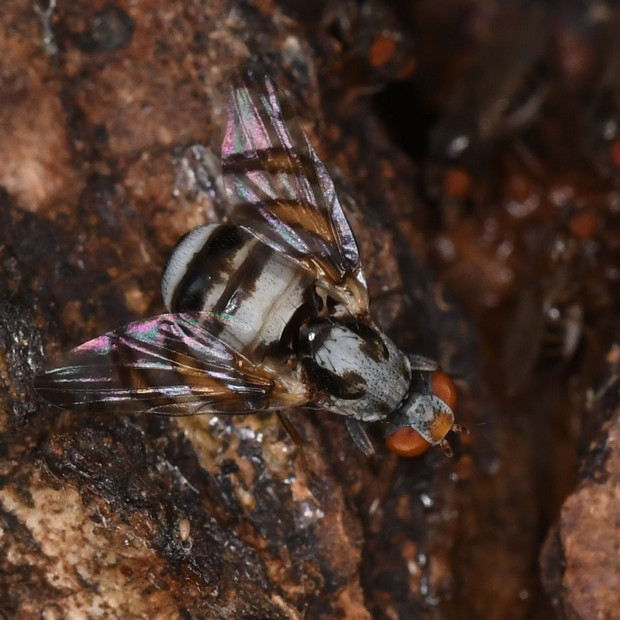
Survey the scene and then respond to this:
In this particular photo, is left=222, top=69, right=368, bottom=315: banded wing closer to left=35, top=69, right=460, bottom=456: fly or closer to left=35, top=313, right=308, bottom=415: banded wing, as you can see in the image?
left=35, top=69, right=460, bottom=456: fly

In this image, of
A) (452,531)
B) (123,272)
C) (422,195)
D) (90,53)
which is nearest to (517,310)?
(422,195)

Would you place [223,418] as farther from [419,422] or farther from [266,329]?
[419,422]

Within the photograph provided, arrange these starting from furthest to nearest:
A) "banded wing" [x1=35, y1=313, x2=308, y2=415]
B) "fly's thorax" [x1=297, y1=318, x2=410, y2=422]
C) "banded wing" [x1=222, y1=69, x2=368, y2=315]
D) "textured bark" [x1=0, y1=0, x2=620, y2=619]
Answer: "banded wing" [x1=222, y1=69, x2=368, y2=315] → "fly's thorax" [x1=297, y1=318, x2=410, y2=422] → "textured bark" [x1=0, y1=0, x2=620, y2=619] → "banded wing" [x1=35, y1=313, x2=308, y2=415]

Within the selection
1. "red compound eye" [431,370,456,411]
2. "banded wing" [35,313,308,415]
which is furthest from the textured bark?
"red compound eye" [431,370,456,411]

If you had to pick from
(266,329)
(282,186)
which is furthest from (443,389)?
(282,186)

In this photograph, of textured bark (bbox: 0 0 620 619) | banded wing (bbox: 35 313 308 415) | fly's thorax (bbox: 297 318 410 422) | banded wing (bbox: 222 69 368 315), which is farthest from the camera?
banded wing (bbox: 222 69 368 315)

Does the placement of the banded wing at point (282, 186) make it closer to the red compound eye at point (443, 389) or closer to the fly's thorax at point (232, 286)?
the fly's thorax at point (232, 286)

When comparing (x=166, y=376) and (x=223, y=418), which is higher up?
(x=166, y=376)

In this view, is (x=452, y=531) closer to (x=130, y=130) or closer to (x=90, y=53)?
(x=130, y=130)
